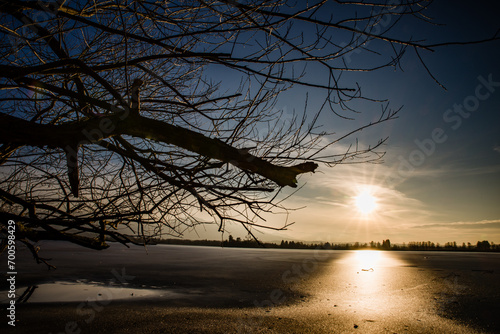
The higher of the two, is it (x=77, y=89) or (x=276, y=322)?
(x=77, y=89)

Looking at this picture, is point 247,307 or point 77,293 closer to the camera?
point 247,307

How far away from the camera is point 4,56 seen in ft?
8.74

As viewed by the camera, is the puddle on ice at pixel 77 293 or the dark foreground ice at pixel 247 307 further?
the puddle on ice at pixel 77 293

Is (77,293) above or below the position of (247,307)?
below

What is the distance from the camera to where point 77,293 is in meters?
8.29

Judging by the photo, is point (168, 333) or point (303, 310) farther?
point (303, 310)

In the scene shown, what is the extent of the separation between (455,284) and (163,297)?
11.5 m

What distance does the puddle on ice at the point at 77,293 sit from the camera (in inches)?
293

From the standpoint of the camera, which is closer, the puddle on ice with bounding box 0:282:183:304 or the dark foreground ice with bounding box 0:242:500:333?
the dark foreground ice with bounding box 0:242:500:333

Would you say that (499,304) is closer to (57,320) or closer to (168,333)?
(168,333)

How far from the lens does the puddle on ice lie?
7.43 metres

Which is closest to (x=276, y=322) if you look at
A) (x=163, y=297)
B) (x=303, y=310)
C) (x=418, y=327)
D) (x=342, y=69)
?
(x=303, y=310)

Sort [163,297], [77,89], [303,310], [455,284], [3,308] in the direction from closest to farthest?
[77,89]
[3,308]
[303,310]
[163,297]
[455,284]

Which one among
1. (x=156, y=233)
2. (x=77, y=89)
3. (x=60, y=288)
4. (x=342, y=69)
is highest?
(x=77, y=89)
